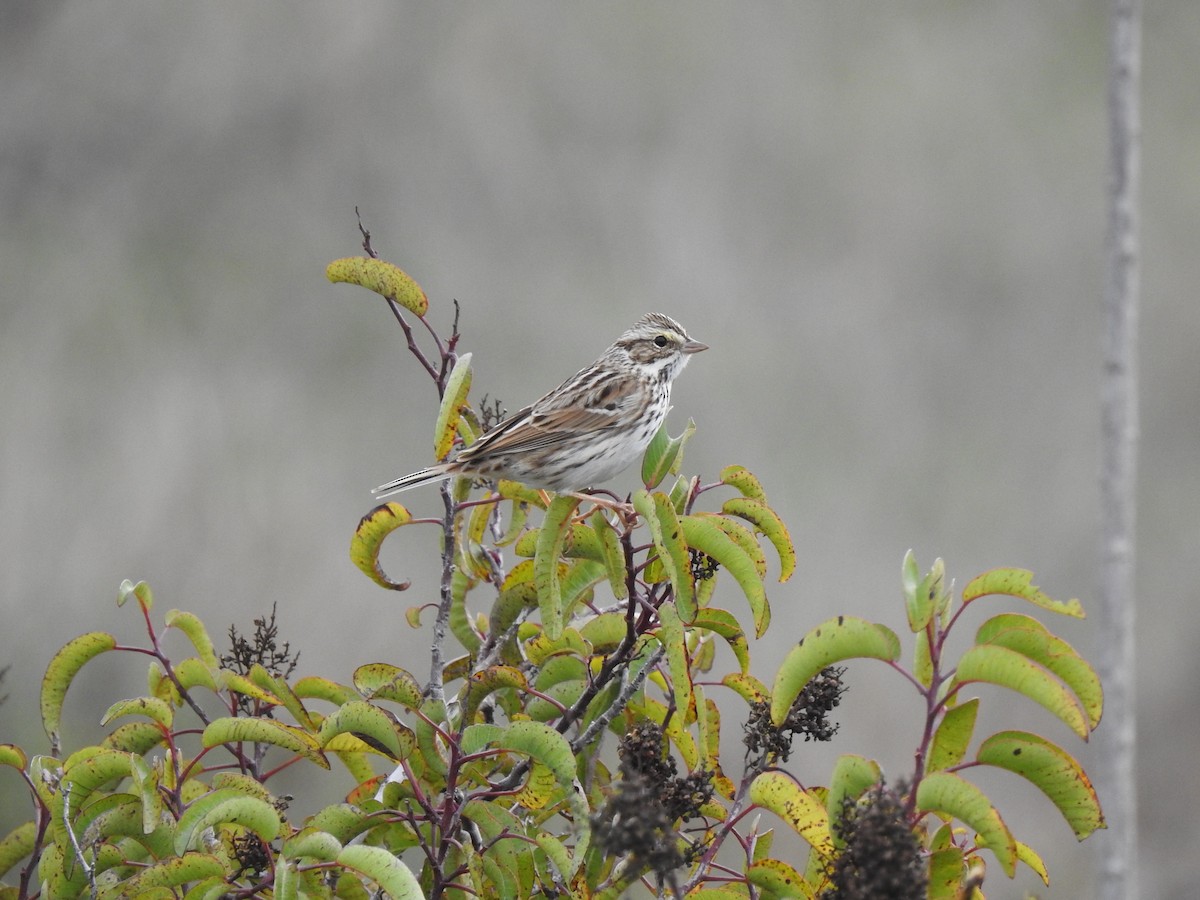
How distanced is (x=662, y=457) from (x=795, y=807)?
84 centimetres

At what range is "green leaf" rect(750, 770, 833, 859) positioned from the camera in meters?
2.10

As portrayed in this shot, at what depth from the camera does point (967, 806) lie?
1.85 metres

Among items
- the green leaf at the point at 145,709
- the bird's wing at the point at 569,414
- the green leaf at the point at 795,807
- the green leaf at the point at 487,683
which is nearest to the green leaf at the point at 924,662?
the green leaf at the point at 795,807

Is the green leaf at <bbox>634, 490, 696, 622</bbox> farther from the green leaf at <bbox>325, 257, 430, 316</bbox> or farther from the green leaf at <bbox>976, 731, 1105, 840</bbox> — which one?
the green leaf at <bbox>325, 257, 430, 316</bbox>

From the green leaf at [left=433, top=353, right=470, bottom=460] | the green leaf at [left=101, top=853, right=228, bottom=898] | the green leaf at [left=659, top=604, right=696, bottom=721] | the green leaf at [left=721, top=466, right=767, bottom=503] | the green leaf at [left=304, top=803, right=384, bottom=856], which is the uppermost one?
the green leaf at [left=721, top=466, right=767, bottom=503]

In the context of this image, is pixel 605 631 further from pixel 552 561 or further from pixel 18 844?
pixel 18 844

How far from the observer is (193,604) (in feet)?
31.3

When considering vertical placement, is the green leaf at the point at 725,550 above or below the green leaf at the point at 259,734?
above

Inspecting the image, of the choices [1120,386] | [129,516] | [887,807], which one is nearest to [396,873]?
[887,807]

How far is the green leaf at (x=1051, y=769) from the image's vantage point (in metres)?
1.96

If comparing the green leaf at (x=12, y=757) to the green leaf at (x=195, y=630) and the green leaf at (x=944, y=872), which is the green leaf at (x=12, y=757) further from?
the green leaf at (x=944, y=872)

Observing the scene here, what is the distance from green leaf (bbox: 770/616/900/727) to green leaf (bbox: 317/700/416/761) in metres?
0.70

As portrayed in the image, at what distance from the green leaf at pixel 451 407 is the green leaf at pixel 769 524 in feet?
1.91

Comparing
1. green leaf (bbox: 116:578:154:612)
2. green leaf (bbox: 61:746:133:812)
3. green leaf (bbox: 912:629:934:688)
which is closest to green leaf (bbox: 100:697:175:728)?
green leaf (bbox: 61:746:133:812)
